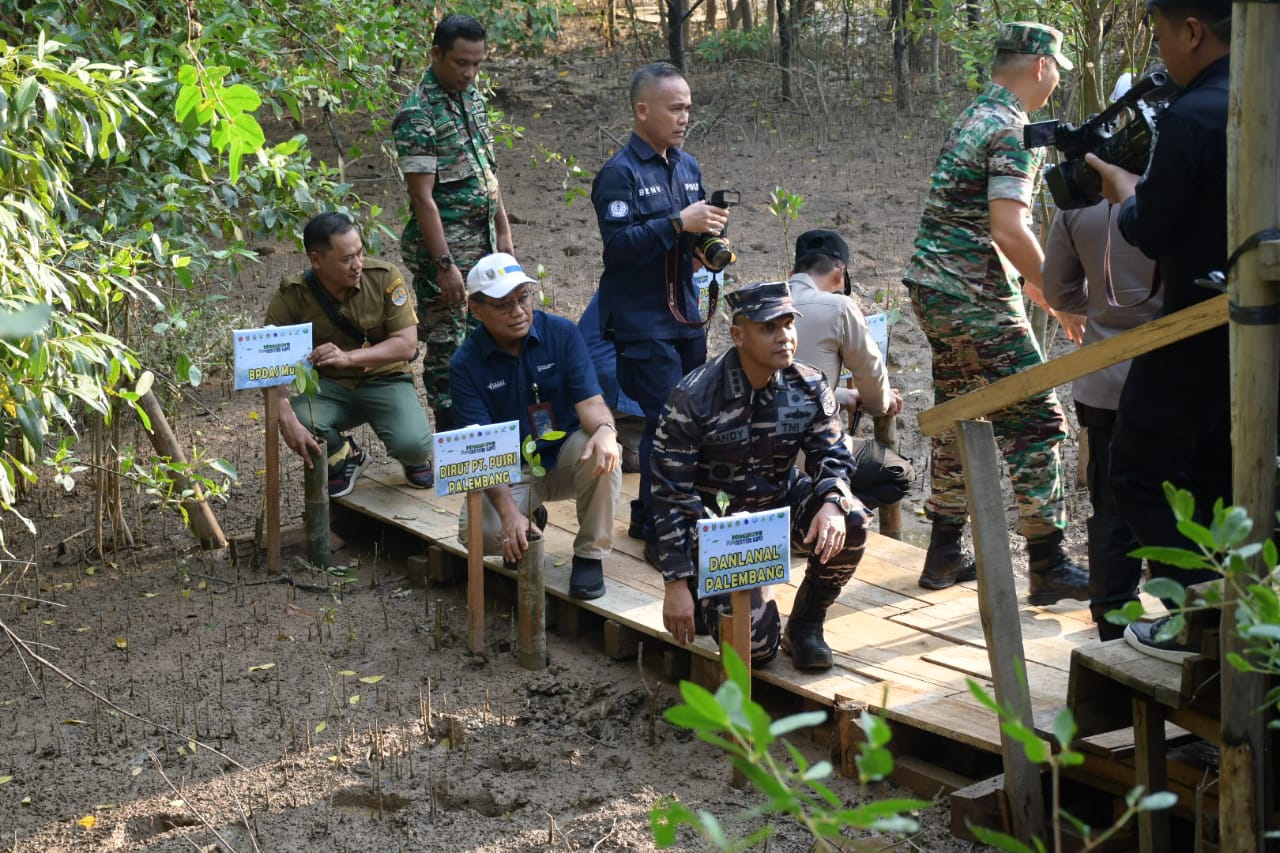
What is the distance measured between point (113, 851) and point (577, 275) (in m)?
6.63

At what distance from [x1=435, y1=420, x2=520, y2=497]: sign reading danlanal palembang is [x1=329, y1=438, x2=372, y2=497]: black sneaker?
5.09ft

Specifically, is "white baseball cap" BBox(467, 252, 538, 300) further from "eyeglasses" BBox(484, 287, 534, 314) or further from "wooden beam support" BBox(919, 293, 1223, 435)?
"wooden beam support" BBox(919, 293, 1223, 435)

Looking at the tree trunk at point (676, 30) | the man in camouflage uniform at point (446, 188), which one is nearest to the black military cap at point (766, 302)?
the man in camouflage uniform at point (446, 188)

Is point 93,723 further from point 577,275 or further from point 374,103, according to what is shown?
point 577,275

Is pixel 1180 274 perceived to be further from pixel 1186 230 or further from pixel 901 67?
pixel 901 67

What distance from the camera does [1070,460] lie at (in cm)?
722

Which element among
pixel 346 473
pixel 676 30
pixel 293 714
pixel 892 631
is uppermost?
pixel 676 30

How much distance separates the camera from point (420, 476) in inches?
254

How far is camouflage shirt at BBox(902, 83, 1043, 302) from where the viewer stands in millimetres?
4836

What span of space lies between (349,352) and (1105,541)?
3.25 metres

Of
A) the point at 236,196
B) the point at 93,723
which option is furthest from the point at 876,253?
the point at 93,723

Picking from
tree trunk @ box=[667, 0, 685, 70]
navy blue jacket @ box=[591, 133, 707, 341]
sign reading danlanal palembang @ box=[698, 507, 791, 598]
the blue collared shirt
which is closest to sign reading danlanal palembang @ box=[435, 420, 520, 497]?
the blue collared shirt

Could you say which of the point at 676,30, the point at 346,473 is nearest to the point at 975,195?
the point at 346,473

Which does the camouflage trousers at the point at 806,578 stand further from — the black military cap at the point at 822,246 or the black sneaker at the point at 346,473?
the black sneaker at the point at 346,473
